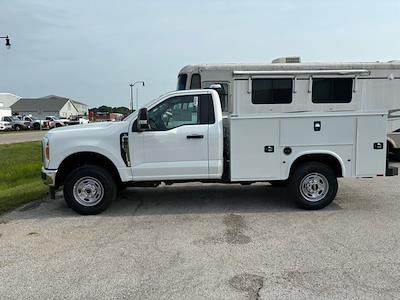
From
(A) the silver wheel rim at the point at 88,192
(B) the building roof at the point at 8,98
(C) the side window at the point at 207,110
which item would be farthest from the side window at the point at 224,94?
(B) the building roof at the point at 8,98

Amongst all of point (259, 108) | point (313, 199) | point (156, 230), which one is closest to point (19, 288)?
point (156, 230)

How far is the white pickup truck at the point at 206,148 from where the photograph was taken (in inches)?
276

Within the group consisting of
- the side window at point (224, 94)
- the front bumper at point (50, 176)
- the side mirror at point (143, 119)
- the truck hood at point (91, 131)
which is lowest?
the front bumper at point (50, 176)

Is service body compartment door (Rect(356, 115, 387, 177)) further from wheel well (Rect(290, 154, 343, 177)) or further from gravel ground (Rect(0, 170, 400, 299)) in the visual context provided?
gravel ground (Rect(0, 170, 400, 299))

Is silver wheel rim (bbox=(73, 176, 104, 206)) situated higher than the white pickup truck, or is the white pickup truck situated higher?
the white pickup truck

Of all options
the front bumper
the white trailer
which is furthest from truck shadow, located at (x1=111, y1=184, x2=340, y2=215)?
the front bumper

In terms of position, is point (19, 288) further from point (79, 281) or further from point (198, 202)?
point (198, 202)

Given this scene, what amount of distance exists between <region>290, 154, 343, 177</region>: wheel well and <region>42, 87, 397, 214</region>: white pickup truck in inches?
1.3

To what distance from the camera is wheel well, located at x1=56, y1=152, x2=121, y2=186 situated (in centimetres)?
716

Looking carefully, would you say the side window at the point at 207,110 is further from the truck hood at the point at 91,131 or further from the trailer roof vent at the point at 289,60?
the trailer roof vent at the point at 289,60

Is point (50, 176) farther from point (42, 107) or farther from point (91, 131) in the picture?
point (42, 107)

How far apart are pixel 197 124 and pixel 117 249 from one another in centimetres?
266

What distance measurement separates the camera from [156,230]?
20.3 ft

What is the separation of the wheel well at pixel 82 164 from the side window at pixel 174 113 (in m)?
1.04
